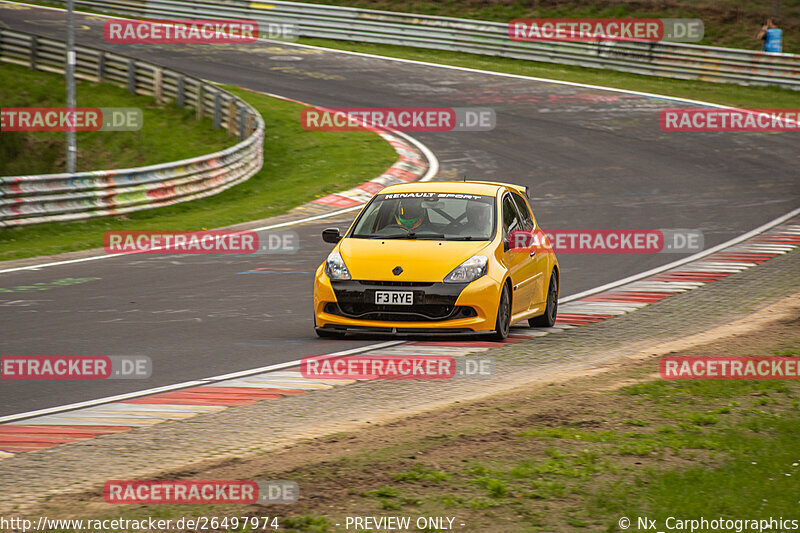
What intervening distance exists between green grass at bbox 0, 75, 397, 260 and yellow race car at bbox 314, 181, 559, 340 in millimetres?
8255

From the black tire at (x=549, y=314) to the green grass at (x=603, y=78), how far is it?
2553cm

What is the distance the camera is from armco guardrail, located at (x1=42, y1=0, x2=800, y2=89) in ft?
129

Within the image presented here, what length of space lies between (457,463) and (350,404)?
6.90 ft

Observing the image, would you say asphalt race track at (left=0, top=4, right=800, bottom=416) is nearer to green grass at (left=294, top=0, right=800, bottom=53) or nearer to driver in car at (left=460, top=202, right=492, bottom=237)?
driver in car at (left=460, top=202, right=492, bottom=237)

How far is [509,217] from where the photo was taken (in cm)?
1205

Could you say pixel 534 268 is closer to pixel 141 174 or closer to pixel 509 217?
pixel 509 217

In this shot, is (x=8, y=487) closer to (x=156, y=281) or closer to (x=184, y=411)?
(x=184, y=411)

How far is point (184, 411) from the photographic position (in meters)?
8.16

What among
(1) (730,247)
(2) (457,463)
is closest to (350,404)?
(2) (457,463)

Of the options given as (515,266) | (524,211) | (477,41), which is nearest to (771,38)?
(477,41)

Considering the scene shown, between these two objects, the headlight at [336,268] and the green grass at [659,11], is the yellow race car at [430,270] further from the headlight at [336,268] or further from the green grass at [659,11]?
the green grass at [659,11]

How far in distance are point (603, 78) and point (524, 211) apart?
1172 inches

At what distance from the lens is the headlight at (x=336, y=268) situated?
10914 millimetres

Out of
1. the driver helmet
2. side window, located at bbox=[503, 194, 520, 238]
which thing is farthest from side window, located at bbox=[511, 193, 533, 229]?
the driver helmet
